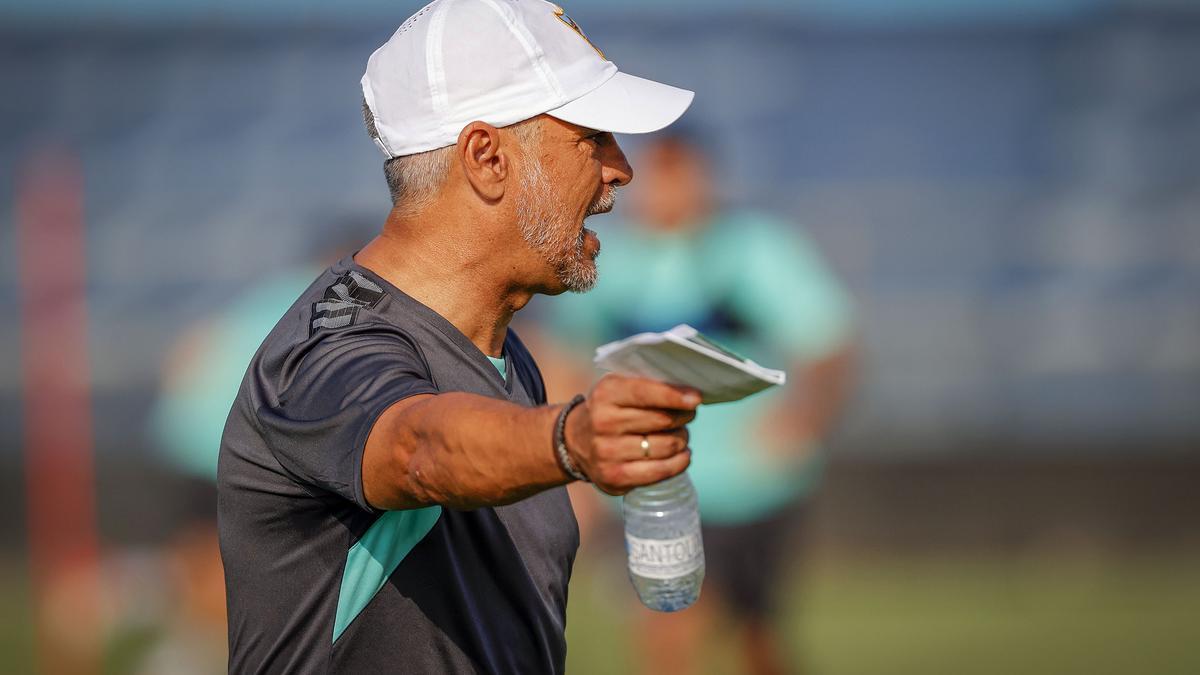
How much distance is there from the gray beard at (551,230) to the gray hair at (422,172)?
0.21 ft

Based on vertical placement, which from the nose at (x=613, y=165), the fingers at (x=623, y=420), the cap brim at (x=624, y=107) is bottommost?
the fingers at (x=623, y=420)

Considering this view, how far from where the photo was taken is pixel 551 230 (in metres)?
2.68

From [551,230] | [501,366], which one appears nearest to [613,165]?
[551,230]

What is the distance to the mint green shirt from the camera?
564 cm

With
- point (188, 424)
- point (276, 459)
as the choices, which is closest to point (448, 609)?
point (276, 459)

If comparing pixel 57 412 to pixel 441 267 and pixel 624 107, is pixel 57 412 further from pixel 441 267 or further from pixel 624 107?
pixel 624 107

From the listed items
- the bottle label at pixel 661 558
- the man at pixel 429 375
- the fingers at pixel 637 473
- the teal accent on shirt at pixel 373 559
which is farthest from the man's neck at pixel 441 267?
the fingers at pixel 637 473

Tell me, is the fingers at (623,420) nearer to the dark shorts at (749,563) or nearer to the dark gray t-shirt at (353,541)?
the dark gray t-shirt at (353,541)

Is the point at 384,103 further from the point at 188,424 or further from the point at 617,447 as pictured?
the point at 188,424

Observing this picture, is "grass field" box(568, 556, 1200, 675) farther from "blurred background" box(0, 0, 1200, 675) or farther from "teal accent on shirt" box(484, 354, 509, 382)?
"teal accent on shirt" box(484, 354, 509, 382)

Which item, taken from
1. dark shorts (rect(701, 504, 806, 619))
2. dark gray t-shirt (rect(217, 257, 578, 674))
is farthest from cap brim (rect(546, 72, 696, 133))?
dark shorts (rect(701, 504, 806, 619))

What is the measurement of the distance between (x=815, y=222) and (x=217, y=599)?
6.55m

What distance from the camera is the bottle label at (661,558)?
7.91 ft

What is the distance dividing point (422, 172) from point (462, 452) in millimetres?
840
